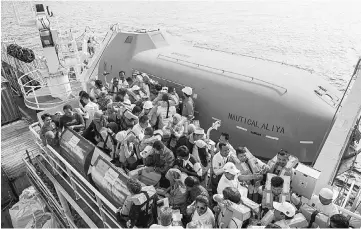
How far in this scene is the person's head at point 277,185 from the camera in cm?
421

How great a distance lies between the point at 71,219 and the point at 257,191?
4489mm

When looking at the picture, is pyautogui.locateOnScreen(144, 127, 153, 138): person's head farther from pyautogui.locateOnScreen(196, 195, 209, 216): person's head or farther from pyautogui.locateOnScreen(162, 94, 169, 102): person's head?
pyautogui.locateOnScreen(196, 195, 209, 216): person's head

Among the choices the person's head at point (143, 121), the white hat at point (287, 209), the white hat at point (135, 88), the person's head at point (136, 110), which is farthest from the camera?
the white hat at point (135, 88)

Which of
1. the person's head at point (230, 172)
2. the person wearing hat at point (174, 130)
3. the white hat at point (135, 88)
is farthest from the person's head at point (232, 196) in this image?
the white hat at point (135, 88)

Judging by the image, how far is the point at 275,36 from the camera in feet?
108

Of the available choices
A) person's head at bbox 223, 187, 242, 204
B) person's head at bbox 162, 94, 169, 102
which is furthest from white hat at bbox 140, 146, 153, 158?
person's head at bbox 162, 94, 169, 102

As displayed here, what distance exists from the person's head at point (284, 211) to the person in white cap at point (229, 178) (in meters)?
0.75

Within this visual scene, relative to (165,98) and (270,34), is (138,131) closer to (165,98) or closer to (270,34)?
(165,98)

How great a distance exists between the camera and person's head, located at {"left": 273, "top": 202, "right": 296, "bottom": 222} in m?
3.61

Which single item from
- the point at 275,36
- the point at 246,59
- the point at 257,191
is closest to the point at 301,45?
the point at 275,36

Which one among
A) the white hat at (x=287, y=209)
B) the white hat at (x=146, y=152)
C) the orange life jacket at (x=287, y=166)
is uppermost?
the white hat at (x=146, y=152)

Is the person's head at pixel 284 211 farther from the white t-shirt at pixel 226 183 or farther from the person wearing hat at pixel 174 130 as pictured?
the person wearing hat at pixel 174 130

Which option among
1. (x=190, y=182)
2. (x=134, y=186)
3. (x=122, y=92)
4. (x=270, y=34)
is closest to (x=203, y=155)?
(x=190, y=182)

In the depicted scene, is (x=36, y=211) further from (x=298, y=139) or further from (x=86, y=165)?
(x=298, y=139)
